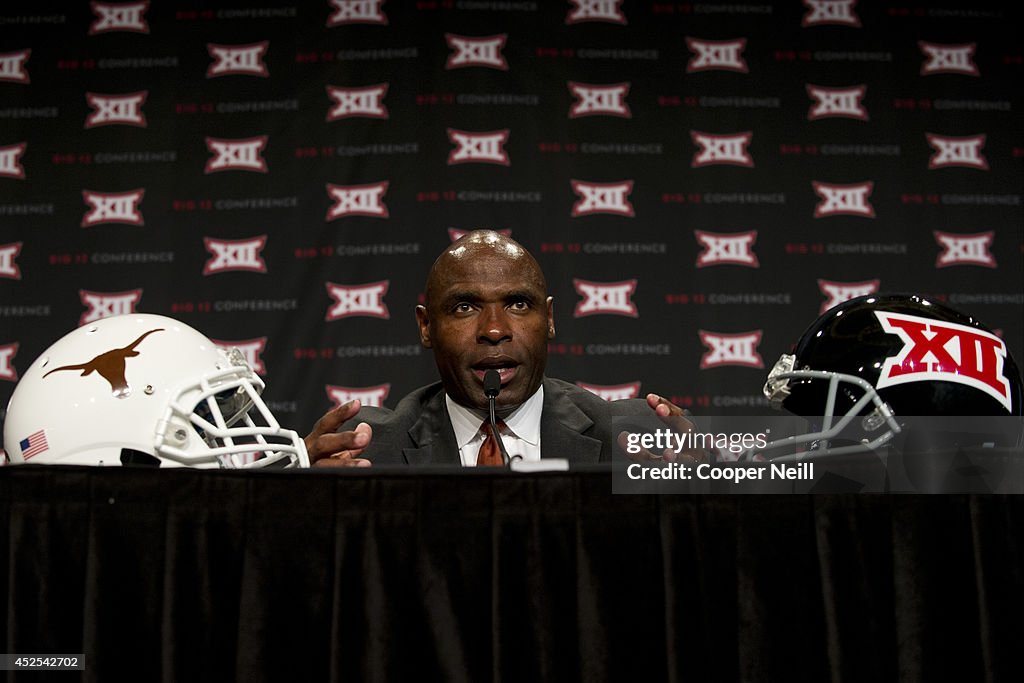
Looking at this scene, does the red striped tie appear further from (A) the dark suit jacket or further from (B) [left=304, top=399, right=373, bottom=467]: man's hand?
(B) [left=304, top=399, right=373, bottom=467]: man's hand

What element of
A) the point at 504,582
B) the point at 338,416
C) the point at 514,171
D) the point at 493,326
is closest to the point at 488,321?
the point at 493,326

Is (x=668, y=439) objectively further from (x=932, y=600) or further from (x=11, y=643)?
(x=11, y=643)

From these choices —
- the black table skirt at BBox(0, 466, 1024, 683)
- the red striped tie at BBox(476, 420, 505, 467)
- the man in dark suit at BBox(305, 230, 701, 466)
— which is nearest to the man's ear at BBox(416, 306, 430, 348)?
the man in dark suit at BBox(305, 230, 701, 466)

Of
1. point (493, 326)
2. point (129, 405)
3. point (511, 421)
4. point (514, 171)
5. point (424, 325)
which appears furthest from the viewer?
point (514, 171)

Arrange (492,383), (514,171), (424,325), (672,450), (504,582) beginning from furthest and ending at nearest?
(514,171) < (424,325) < (492,383) < (672,450) < (504,582)

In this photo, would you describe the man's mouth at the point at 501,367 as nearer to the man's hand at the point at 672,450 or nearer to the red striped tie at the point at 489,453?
the red striped tie at the point at 489,453

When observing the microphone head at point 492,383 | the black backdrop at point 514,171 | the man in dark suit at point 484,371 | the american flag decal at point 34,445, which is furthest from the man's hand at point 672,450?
the black backdrop at point 514,171

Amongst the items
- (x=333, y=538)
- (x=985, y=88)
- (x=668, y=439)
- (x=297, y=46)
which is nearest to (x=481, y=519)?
(x=333, y=538)

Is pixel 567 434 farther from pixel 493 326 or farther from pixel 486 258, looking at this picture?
pixel 486 258

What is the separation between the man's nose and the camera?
1929 mm

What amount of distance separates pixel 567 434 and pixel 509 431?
14cm

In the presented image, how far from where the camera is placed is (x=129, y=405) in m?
1.57

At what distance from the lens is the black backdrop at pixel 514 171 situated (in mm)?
3104

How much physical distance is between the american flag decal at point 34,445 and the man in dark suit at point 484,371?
0.59 m
